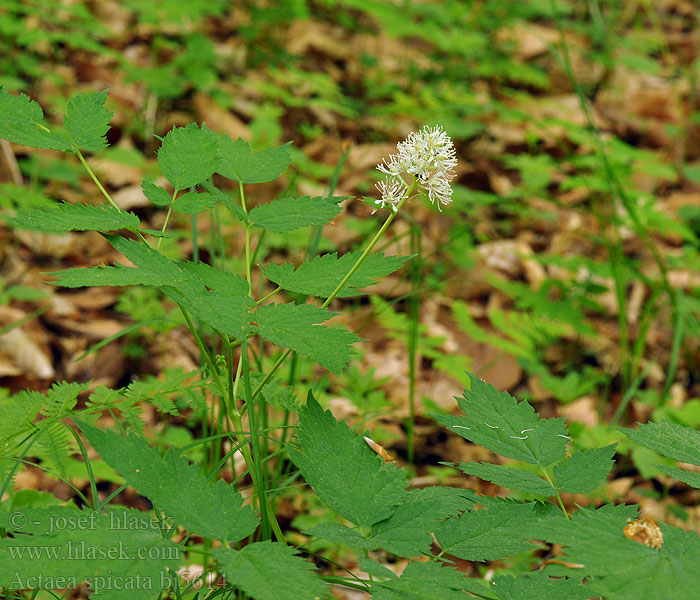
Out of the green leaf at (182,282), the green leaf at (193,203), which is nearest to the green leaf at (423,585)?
the green leaf at (182,282)

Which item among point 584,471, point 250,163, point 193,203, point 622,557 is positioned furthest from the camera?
point 250,163

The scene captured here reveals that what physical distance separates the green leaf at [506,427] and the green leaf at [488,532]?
7 centimetres

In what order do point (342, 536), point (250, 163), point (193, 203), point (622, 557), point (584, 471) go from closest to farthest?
1. point (622, 557)
2. point (342, 536)
3. point (584, 471)
4. point (193, 203)
5. point (250, 163)

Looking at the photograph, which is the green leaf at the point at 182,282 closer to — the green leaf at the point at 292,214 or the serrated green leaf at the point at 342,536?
the green leaf at the point at 292,214

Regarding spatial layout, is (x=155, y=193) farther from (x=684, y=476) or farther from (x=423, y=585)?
(x=684, y=476)

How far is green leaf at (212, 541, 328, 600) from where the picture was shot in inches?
25.4

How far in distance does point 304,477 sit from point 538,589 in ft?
1.02

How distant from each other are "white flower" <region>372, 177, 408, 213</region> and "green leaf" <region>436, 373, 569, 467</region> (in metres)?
0.28

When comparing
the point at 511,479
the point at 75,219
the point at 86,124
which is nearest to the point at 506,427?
the point at 511,479

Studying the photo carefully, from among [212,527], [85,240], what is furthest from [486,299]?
[212,527]

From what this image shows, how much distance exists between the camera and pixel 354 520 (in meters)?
0.77

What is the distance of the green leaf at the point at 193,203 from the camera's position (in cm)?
95

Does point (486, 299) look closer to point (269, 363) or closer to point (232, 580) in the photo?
point (269, 363)

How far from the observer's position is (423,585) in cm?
70
